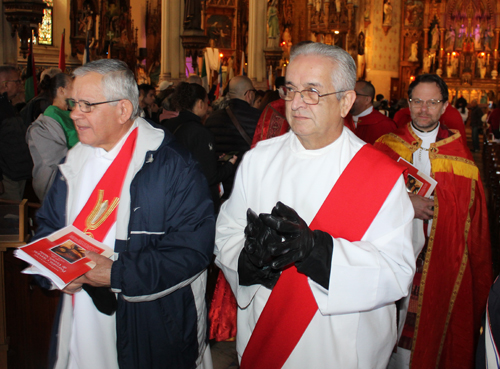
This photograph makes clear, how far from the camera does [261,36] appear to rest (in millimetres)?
14617

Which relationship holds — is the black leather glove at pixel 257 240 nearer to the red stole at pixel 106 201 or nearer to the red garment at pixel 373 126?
the red stole at pixel 106 201

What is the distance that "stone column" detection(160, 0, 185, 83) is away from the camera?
11.1 m

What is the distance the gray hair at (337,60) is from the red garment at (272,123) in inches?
85.2

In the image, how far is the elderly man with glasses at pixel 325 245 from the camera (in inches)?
71.6

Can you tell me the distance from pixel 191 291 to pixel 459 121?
3.34m

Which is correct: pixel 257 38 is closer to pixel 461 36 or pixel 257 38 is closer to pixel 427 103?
pixel 427 103

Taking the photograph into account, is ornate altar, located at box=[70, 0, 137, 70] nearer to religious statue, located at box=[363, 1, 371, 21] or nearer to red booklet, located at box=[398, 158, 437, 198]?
religious statue, located at box=[363, 1, 371, 21]

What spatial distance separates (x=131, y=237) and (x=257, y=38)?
13231mm

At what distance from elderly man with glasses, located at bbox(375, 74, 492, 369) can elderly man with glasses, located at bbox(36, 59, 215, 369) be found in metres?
1.74

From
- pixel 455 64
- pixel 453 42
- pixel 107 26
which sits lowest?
pixel 455 64

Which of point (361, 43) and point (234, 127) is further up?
point (361, 43)

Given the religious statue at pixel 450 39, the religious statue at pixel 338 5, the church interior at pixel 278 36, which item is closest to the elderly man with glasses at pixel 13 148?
the church interior at pixel 278 36

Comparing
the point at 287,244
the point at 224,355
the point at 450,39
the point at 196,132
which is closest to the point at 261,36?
the point at 196,132

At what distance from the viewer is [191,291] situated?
226 cm
